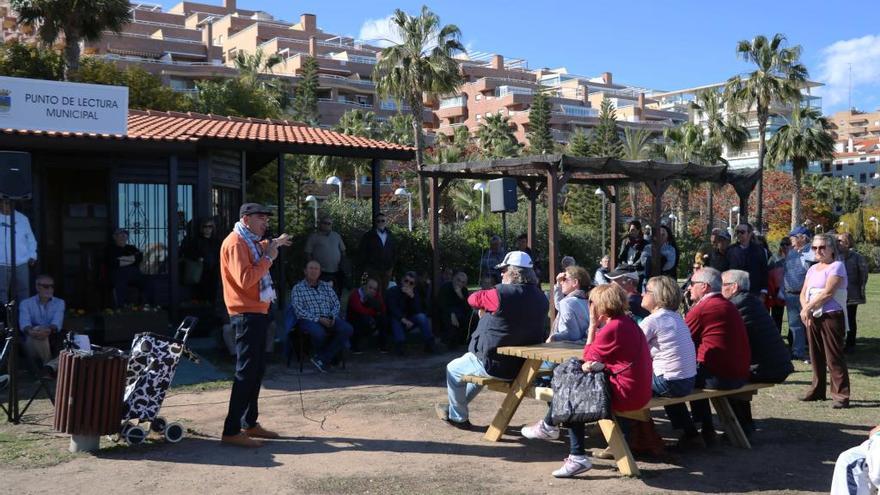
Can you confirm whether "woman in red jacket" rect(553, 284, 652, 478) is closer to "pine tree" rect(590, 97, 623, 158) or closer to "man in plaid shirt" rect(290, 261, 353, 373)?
"man in plaid shirt" rect(290, 261, 353, 373)

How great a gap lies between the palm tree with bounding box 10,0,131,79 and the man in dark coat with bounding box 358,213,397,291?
1647 cm

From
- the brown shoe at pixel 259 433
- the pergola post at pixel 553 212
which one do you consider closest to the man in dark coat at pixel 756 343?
the brown shoe at pixel 259 433

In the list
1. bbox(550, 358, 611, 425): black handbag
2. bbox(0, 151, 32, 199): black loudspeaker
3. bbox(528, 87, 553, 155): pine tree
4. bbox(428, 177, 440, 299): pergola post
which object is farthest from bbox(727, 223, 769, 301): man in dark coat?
bbox(528, 87, 553, 155): pine tree

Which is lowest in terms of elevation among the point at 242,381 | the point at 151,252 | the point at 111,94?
the point at 242,381

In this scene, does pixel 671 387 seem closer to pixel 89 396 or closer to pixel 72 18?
pixel 89 396

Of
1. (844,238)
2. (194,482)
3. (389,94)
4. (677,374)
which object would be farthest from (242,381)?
(389,94)

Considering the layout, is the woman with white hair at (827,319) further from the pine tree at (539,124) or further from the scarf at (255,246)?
the pine tree at (539,124)

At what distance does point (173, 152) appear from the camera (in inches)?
423

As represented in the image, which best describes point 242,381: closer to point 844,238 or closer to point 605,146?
point 844,238

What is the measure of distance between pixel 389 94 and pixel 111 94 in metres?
26.2

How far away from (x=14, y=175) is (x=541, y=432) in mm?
4629

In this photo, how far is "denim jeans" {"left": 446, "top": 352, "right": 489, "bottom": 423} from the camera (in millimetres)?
6383

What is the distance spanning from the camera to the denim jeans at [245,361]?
5891 mm

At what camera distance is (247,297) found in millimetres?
5891
